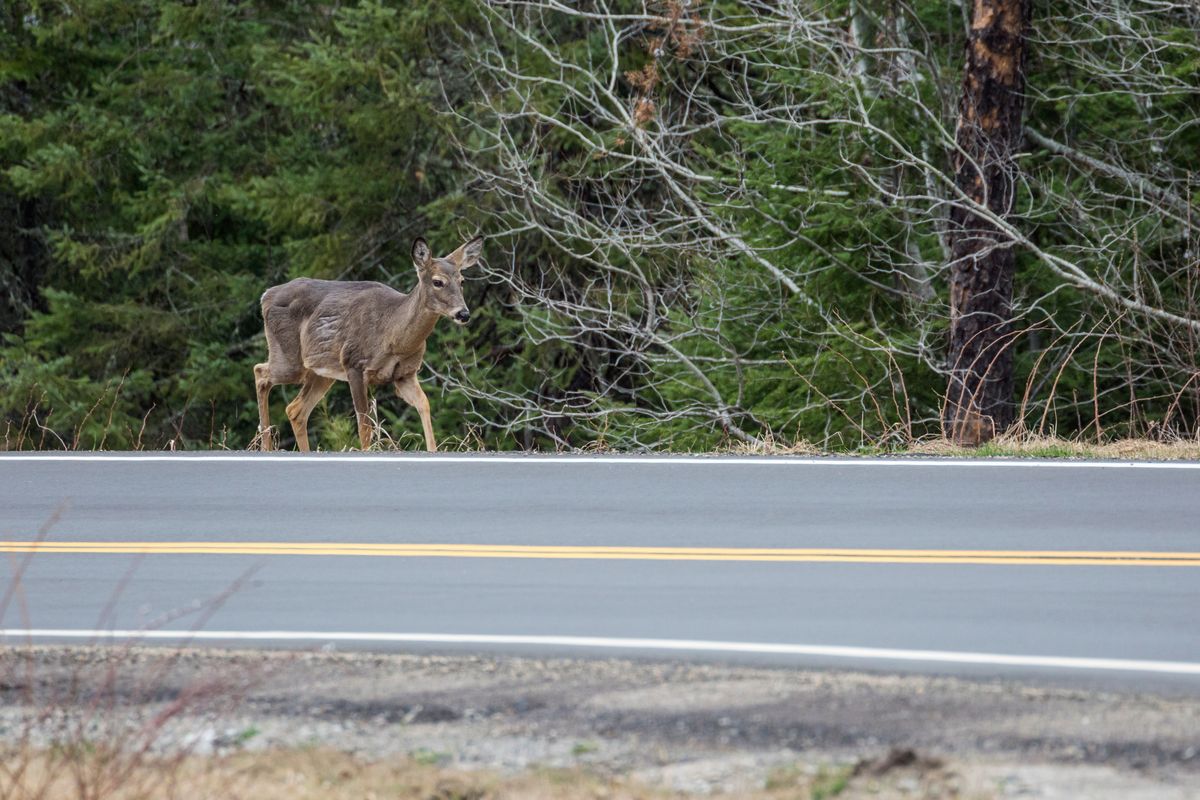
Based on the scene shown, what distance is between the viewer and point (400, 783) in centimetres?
607

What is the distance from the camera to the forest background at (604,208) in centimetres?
1850

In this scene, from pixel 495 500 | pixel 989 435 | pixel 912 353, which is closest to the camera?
pixel 495 500

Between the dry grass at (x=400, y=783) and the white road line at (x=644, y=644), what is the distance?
110 centimetres

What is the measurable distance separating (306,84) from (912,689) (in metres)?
21.5

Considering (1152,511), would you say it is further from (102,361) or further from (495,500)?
(102,361)

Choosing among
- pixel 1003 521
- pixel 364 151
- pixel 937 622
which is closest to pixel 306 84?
pixel 364 151

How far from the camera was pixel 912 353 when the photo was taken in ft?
59.2

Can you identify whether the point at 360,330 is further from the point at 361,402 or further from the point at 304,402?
the point at 304,402

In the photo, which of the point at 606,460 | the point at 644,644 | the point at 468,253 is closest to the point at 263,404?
the point at 468,253

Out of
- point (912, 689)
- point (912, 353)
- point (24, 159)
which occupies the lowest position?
point (24, 159)

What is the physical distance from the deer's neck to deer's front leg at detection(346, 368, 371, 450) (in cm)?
44

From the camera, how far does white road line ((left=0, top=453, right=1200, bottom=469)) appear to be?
12364 mm

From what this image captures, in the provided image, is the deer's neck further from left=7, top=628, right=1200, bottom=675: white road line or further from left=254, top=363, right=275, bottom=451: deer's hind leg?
left=7, top=628, right=1200, bottom=675: white road line

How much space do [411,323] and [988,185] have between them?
600 centimetres
